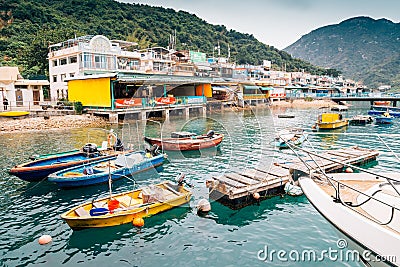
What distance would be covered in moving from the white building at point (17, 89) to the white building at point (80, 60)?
8.37 ft

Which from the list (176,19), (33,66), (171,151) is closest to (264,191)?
(171,151)

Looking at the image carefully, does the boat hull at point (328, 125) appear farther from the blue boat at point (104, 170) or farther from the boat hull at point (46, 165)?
the boat hull at point (46, 165)

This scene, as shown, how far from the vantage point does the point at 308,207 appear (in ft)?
36.6

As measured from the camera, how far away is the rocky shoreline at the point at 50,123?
28361mm

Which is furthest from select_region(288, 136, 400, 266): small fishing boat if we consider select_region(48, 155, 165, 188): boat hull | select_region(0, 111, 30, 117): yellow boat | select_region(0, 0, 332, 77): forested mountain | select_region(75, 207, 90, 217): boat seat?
select_region(0, 0, 332, 77): forested mountain

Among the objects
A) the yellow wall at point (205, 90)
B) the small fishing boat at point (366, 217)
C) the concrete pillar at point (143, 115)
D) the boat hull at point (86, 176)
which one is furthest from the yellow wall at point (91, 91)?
the small fishing boat at point (366, 217)

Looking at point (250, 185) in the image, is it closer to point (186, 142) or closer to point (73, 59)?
point (186, 142)

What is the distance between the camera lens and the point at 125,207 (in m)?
10.0

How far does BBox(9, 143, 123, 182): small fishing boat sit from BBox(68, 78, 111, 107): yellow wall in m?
17.3

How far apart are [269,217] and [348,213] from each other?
4680mm

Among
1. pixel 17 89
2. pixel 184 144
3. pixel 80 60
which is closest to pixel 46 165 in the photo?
pixel 184 144

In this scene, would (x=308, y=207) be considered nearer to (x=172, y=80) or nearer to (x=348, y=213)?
(x=348, y=213)

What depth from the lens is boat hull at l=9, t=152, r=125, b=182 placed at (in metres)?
13.1

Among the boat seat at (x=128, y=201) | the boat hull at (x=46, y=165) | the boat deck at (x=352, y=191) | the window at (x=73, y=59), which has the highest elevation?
the window at (x=73, y=59)
